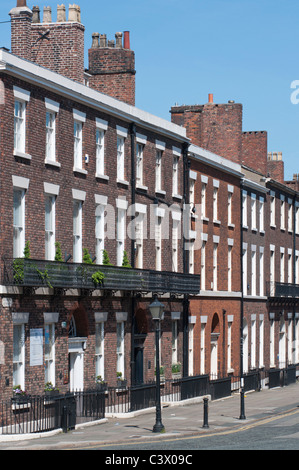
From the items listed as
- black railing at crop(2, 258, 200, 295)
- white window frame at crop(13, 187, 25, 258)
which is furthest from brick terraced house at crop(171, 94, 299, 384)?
white window frame at crop(13, 187, 25, 258)

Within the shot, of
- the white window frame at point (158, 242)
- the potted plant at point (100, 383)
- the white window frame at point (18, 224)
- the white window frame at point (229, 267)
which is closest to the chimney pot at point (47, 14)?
the white window frame at point (18, 224)

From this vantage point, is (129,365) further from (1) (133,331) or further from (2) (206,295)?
(2) (206,295)

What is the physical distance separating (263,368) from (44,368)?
26.6 meters

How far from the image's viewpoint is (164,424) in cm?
3456

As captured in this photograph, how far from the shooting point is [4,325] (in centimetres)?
3028

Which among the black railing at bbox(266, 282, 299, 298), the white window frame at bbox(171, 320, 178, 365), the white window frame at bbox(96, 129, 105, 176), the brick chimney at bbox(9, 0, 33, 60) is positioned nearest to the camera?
the brick chimney at bbox(9, 0, 33, 60)

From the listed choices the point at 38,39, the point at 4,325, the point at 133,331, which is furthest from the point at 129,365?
the point at 38,39

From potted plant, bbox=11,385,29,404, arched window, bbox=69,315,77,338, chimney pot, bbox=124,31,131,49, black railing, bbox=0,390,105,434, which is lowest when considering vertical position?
black railing, bbox=0,390,105,434

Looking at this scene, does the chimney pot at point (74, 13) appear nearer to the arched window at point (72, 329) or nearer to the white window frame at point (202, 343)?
the arched window at point (72, 329)

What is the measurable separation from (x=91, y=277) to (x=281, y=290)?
28400mm

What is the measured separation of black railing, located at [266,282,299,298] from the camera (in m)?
59.7

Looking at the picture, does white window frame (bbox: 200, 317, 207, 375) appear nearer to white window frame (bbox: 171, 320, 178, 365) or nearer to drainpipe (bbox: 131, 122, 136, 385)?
white window frame (bbox: 171, 320, 178, 365)

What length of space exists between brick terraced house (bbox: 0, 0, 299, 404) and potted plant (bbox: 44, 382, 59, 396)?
0.68 feet

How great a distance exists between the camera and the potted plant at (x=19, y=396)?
30500 mm
